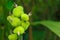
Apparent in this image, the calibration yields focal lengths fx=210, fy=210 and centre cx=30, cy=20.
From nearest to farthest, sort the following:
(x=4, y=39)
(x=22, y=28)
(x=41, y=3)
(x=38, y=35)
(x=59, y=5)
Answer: (x=22, y=28) < (x=4, y=39) < (x=38, y=35) < (x=41, y=3) < (x=59, y=5)

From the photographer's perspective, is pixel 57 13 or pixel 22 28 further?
pixel 57 13

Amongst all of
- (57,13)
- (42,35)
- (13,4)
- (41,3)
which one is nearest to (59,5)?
(57,13)

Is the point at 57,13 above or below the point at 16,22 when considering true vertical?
below

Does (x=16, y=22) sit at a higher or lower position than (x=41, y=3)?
higher

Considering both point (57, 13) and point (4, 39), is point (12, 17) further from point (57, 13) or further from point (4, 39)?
point (57, 13)

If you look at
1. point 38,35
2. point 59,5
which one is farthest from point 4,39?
point 59,5

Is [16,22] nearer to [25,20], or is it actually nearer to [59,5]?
[25,20]

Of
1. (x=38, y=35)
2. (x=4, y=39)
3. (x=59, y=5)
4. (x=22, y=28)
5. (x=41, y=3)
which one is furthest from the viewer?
(x=59, y=5)

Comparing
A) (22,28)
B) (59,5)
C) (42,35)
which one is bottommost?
(42,35)

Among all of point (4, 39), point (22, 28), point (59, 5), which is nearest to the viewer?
point (22, 28)
